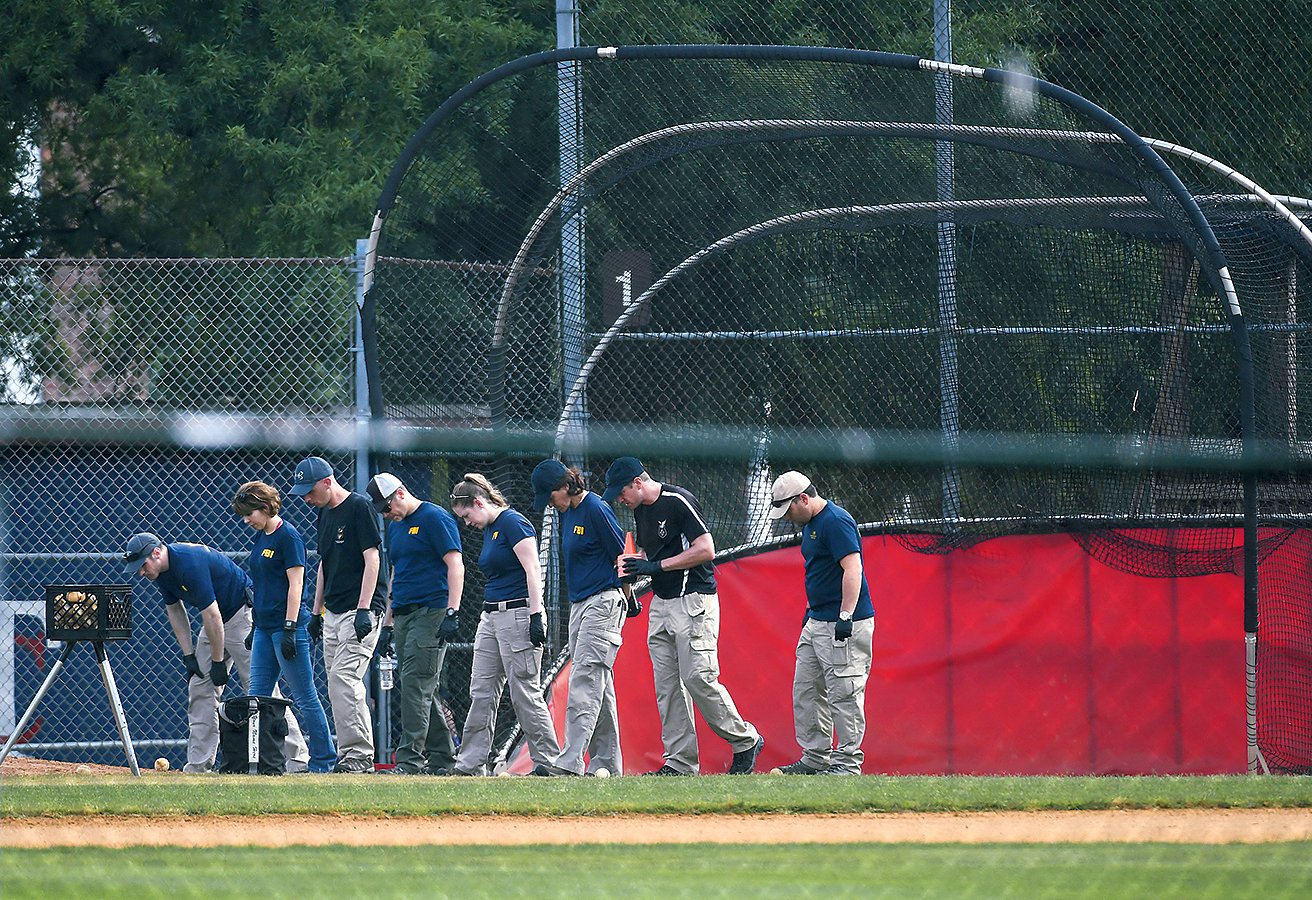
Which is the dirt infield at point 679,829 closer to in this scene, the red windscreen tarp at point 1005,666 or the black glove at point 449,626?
the black glove at point 449,626

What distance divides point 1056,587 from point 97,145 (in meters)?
14.1

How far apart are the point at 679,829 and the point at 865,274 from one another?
515 cm

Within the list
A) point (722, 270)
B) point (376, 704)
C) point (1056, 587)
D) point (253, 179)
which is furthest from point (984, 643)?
point (253, 179)

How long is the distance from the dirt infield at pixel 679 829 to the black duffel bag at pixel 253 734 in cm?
249

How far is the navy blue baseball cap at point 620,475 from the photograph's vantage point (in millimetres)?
9133

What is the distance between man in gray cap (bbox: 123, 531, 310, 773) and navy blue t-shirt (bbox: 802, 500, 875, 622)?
10.4 ft

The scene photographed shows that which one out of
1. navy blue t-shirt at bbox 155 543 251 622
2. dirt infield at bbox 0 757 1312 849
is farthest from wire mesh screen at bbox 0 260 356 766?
dirt infield at bbox 0 757 1312 849

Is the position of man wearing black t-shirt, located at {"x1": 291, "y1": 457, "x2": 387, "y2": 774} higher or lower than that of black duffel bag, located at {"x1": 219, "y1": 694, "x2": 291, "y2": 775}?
higher

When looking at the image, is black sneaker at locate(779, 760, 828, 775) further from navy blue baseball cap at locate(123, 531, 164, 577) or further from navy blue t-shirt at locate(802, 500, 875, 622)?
navy blue baseball cap at locate(123, 531, 164, 577)

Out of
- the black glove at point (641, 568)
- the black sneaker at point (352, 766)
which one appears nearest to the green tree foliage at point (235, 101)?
the black sneaker at point (352, 766)

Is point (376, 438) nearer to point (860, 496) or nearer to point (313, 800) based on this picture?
point (313, 800)

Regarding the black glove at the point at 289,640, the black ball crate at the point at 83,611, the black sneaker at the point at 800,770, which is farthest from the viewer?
the black glove at the point at 289,640

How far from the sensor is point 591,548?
9070 millimetres

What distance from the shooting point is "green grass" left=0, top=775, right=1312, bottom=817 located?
276 inches
